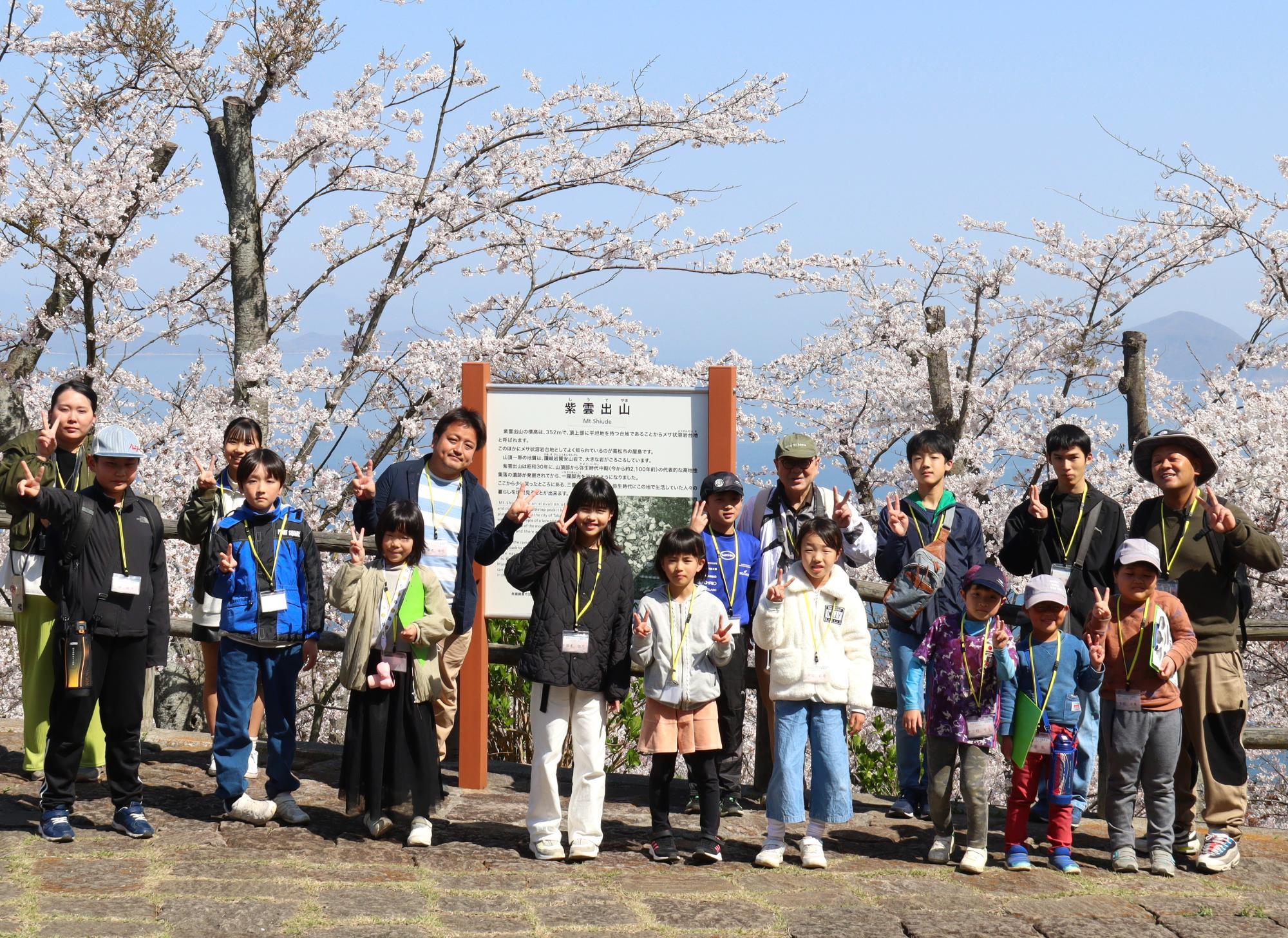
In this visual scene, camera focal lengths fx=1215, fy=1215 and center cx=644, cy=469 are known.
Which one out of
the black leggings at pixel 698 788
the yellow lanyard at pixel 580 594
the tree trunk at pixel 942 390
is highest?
the tree trunk at pixel 942 390

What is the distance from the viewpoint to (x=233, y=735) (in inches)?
196

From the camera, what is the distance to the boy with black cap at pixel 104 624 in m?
4.68

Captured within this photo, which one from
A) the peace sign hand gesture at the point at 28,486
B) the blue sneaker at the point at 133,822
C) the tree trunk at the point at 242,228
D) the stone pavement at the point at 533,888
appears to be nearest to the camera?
the stone pavement at the point at 533,888

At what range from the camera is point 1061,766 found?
4.73 meters

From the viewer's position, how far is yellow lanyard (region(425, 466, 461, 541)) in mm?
5293

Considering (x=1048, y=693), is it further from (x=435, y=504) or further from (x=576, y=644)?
(x=435, y=504)

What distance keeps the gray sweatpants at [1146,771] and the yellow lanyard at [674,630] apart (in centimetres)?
174

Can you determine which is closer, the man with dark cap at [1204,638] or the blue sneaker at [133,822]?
the blue sneaker at [133,822]

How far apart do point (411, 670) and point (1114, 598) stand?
285 cm

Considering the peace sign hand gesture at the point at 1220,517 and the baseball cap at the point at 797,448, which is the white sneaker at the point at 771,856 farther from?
the peace sign hand gesture at the point at 1220,517

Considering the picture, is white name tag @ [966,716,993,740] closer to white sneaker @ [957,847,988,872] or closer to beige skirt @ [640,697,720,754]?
white sneaker @ [957,847,988,872]

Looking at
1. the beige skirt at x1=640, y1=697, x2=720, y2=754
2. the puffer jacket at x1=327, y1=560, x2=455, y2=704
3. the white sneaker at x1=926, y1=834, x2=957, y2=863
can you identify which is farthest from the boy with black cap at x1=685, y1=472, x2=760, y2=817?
the puffer jacket at x1=327, y1=560, x2=455, y2=704

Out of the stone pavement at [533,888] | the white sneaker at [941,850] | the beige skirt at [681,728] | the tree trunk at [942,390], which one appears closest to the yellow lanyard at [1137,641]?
the stone pavement at [533,888]

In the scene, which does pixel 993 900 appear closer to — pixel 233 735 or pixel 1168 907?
pixel 1168 907
